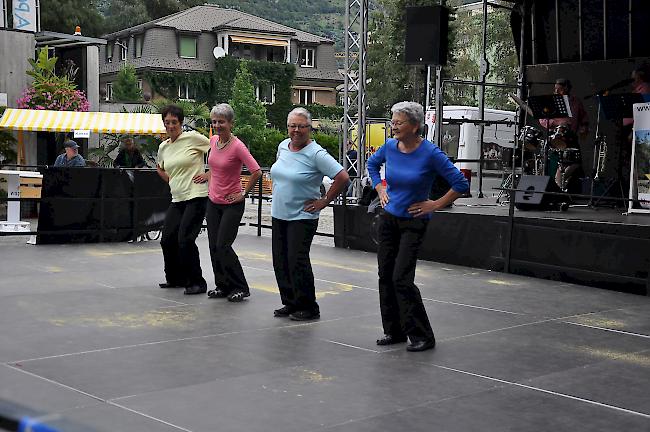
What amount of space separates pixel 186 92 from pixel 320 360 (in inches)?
2468

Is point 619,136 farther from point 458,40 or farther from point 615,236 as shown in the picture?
point 458,40

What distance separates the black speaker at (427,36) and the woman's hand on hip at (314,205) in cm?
789

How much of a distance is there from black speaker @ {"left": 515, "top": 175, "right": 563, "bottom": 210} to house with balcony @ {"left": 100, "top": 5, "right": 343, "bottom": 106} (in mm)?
55139

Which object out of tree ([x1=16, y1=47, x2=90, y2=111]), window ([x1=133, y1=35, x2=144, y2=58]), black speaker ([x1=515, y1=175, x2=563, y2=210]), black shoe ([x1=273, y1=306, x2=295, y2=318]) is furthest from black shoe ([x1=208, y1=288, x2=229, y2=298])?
window ([x1=133, y1=35, x2=144, y2=58])

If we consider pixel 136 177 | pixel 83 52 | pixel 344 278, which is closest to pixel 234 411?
pixel 344 278

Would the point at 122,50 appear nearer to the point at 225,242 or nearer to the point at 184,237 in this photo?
the point at 184,237

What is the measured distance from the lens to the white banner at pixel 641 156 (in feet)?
40.1

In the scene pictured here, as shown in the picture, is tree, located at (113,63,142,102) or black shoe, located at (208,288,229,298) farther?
tree, located at (113,63,142,102)

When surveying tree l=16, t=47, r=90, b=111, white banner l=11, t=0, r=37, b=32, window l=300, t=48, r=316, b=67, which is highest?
window l=300, t=48, r=316, b=67

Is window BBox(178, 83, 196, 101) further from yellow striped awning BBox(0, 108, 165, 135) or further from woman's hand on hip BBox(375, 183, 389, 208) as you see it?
woman's hand on hip BBox(375, 183, 389, 208)

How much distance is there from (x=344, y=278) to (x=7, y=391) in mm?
5939

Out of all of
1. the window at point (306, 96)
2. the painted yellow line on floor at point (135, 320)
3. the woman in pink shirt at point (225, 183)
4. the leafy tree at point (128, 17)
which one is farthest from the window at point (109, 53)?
the painted yellow line on floor at point (135, 320)

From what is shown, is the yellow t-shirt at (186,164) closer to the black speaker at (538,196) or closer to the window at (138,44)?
the black speaker at (538,196)

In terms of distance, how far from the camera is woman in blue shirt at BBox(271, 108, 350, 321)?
7727 millimetres
